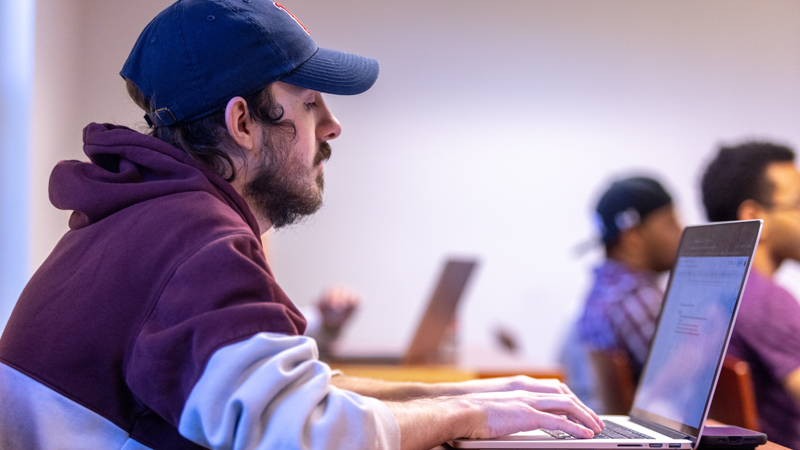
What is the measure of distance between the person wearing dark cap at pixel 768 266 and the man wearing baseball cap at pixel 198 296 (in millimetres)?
917

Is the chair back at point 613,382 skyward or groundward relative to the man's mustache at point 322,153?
groundward

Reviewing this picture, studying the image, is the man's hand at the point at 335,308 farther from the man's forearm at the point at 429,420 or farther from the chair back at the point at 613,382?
the man's forearm at the point at 429,420

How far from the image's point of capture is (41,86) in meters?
2.49

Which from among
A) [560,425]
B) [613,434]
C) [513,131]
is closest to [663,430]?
[613,434]

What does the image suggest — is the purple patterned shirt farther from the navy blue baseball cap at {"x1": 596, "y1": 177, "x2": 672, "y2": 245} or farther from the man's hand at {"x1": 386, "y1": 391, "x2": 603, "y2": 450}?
the man's hand at {"x1": 386, "y1": 391, "x2": 603, "y2": 450}

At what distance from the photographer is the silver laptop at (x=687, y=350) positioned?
94 cm

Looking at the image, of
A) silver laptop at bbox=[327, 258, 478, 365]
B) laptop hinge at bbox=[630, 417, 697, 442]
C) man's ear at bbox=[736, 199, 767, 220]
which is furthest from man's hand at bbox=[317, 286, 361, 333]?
laptop hinge at bbox=[630, 417, 697, 442]

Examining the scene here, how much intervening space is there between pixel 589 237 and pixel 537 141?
740mm

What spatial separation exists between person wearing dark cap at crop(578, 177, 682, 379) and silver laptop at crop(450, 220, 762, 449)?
4.67ft

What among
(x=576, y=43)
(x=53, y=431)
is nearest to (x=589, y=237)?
(x=576, y=43)

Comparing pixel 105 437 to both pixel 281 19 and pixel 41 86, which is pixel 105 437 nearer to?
pixel 281 19

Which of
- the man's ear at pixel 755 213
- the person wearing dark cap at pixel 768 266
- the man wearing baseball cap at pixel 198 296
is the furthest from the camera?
the man's ear at pixel 755 213

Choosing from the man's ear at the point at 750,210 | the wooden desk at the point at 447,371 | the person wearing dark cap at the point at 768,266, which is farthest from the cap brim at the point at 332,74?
the man's ear at the point at 750,210

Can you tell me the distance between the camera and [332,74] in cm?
111
